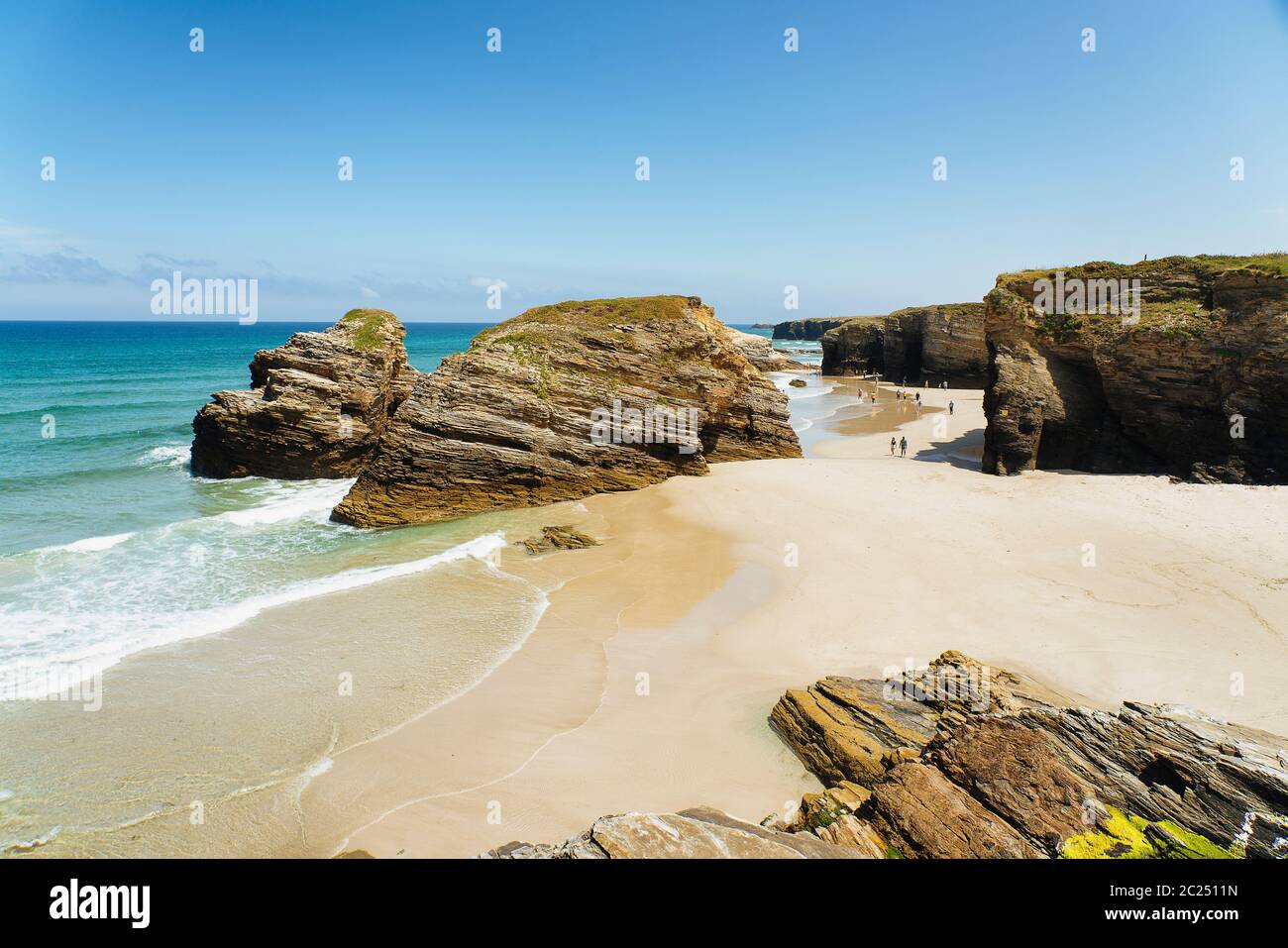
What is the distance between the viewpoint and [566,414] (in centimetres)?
2586

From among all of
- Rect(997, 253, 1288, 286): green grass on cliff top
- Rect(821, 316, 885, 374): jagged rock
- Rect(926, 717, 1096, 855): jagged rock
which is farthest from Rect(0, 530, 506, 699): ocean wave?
Rect(821, 316, 885, 374): jagged rock

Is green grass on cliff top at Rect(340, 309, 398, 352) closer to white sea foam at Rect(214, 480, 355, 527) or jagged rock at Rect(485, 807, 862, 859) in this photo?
white sea foam at Rect(214, 480, 355, 527)

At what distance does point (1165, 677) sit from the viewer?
1174 centimetres

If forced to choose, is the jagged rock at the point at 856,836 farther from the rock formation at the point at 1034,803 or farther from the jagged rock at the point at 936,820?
the jagged rock at the point at 936,820

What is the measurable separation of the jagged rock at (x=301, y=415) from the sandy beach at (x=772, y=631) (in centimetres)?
1424

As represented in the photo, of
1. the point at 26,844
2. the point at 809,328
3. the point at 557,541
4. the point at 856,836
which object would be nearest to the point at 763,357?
the point at 557,541

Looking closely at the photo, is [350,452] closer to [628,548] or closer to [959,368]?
[628,548]

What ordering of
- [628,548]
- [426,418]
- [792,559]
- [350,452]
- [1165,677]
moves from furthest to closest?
1. [350,452]
2. [426,418]
3. [628,548]
4. [792,559]
5. [1165,677]

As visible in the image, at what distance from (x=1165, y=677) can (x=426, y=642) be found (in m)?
15.2

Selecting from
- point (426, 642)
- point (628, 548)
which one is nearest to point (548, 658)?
point (426, 642)

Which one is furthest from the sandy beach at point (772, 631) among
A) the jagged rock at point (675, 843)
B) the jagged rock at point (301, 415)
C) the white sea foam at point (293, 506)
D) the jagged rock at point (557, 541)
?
the jagged rock at point (301, 415)

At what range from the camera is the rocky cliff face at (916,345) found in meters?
63.6

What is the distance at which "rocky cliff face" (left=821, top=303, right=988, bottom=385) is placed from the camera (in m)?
63.6

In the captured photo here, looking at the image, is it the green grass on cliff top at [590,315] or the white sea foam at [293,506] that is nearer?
the white sea foam at [293,506]
